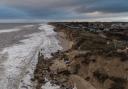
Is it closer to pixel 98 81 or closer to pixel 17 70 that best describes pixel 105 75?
pixel 98 81

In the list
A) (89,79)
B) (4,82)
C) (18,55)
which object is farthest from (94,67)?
(18,55)

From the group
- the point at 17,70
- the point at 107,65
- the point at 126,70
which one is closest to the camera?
the point at 126,70

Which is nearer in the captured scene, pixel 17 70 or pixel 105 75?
pixel 105 75

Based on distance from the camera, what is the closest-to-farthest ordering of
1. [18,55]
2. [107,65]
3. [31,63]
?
1. [107,65]
2. [31,63]
3. [18,55]

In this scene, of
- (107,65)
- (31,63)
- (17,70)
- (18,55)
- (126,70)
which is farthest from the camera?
(18,55)

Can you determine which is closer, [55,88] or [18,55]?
[55,88]

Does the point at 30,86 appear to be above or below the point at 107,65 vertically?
below

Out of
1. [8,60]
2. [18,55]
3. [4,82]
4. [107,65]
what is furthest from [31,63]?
[107,65]

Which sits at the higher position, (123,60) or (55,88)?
(123,60)

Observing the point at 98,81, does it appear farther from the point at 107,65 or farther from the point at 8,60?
the point at 8,60
